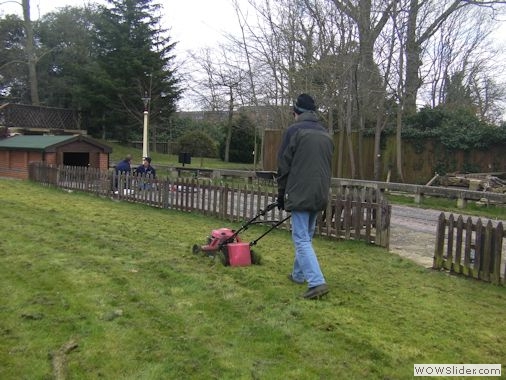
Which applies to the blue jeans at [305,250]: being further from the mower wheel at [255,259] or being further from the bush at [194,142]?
the bush at [194,142]

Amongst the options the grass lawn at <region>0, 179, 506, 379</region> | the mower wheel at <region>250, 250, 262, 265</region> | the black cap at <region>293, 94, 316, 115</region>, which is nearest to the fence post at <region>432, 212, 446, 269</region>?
the grass lawn at <region>0, 179, 506, 379</region>

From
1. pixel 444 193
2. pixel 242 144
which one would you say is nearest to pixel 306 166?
pixel 444 193

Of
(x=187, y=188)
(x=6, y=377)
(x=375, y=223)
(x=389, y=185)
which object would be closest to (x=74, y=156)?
(x=187, y=188)

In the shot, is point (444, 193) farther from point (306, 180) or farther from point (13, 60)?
point (13, 60)

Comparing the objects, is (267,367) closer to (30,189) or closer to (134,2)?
(30,189)

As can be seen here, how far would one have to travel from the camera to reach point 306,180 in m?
4.87

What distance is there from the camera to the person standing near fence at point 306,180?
4.86 meters

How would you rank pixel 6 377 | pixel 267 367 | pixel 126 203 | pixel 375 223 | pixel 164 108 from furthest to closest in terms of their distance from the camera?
pixel 164 108
pixel 126 203
pixel 375 223
pixel 267 367
pixel 6 377

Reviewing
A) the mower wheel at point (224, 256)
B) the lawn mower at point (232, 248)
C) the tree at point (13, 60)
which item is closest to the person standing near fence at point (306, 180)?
the lawn mower at point (232, 248)

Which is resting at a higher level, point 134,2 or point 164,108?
point 134,2

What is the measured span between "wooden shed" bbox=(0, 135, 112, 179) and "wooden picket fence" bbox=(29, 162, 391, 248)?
1.29 metres

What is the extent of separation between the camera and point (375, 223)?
28.2 feet

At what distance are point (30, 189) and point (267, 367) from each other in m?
14.4

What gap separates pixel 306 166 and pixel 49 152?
16.5 m
